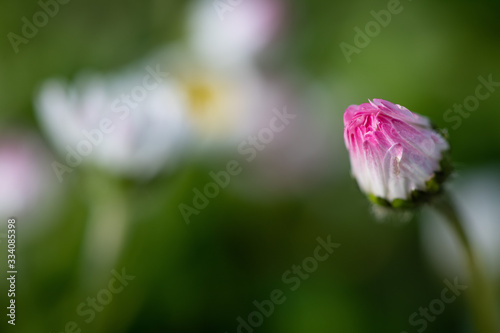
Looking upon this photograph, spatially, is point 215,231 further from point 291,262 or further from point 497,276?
point 497,276

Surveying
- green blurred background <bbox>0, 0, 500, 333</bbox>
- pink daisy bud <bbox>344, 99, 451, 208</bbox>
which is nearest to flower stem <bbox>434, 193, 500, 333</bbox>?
pink daisy bud <bbox>344, 99, 451, 208</bbox>

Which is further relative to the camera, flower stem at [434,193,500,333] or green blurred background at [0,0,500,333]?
green blurred background at [0,0,500,333]

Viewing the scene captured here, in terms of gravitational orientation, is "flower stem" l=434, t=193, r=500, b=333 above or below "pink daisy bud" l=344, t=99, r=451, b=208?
below

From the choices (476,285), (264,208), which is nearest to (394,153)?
(476,285)

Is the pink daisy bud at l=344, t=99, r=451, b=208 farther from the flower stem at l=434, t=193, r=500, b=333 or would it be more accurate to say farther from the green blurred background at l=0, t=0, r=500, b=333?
the green blurred background at l=0, t=0, r=500, b=333

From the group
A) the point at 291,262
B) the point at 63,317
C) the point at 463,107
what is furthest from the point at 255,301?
the point at 463,107
